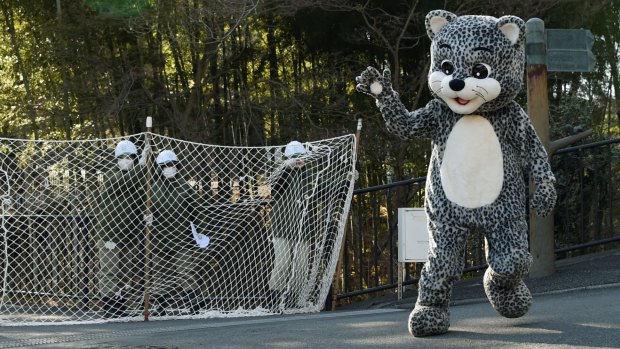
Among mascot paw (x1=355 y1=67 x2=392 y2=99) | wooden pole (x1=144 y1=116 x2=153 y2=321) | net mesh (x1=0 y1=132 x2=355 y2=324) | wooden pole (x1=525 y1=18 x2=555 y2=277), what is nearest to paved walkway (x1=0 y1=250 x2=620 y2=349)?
wooden pole (x1=525 y1=18 x2=555 y2=277)

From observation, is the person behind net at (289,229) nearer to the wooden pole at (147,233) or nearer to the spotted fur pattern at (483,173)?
the wooden pole at (147,233)

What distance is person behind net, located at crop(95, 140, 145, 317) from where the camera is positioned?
9.15 metres

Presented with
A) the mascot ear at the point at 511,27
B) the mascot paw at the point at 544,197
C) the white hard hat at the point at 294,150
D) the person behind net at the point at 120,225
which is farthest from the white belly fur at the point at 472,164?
the person behind net at the point at 120,225

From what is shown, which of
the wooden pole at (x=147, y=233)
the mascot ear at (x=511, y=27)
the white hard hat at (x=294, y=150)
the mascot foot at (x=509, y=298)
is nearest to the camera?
the mascot ear at (x=511, y=27)

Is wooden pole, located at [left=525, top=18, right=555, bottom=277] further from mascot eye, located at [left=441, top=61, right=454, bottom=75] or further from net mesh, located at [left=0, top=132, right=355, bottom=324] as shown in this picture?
mascot eye, located at [left=441, top=61, right=454, bottom=75]

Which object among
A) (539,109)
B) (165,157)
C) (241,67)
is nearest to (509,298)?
(539,109)

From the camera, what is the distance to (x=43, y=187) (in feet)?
33.1

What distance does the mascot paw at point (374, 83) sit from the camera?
239 inches

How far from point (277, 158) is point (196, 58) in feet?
16.4

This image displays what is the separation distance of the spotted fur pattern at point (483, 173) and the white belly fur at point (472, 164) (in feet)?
0.07

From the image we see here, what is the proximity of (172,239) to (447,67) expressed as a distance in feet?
13.7

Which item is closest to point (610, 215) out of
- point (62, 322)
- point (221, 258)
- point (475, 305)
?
point (475, 305)

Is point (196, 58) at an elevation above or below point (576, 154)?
above

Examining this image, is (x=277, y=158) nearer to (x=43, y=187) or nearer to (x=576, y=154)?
(x=43, y=187)
